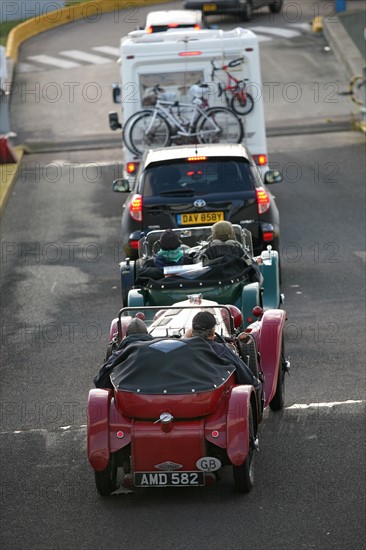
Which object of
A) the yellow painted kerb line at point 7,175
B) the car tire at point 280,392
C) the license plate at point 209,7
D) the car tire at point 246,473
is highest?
the car tire at point 246,473

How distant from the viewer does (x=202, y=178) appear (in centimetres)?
1652

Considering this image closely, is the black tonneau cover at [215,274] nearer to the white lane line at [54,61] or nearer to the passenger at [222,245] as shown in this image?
the passenger at [222,245]

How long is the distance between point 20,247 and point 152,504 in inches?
430

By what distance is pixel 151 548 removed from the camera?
29.0ft

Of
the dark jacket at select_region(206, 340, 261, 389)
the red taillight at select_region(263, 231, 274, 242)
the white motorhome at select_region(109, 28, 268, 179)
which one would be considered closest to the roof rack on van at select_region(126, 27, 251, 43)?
the white motorhome at select_region(109, 28, 268, 179)

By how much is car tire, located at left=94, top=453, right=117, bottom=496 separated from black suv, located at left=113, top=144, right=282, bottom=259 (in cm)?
673

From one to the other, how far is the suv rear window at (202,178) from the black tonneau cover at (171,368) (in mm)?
6760

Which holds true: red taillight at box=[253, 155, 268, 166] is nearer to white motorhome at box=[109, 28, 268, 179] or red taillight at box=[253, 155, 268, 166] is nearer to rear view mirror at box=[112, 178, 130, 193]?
white motorhome at box=[109, 28, 268, 179]

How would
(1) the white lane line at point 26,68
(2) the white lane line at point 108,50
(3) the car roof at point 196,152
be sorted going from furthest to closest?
(2) the white lane line at point 108,50 → (1) the white lane line at point 26,68 → (3) the car roof at point 196,152

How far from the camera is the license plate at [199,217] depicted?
16.1 metres

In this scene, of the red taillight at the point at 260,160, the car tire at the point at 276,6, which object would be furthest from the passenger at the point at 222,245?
the car tire at the point at 276,6

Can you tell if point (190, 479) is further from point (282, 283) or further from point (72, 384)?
point (282, 283)

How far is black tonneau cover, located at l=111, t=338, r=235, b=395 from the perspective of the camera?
370 inches

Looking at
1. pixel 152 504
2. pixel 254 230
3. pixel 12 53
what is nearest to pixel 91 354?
pixel 254 230
